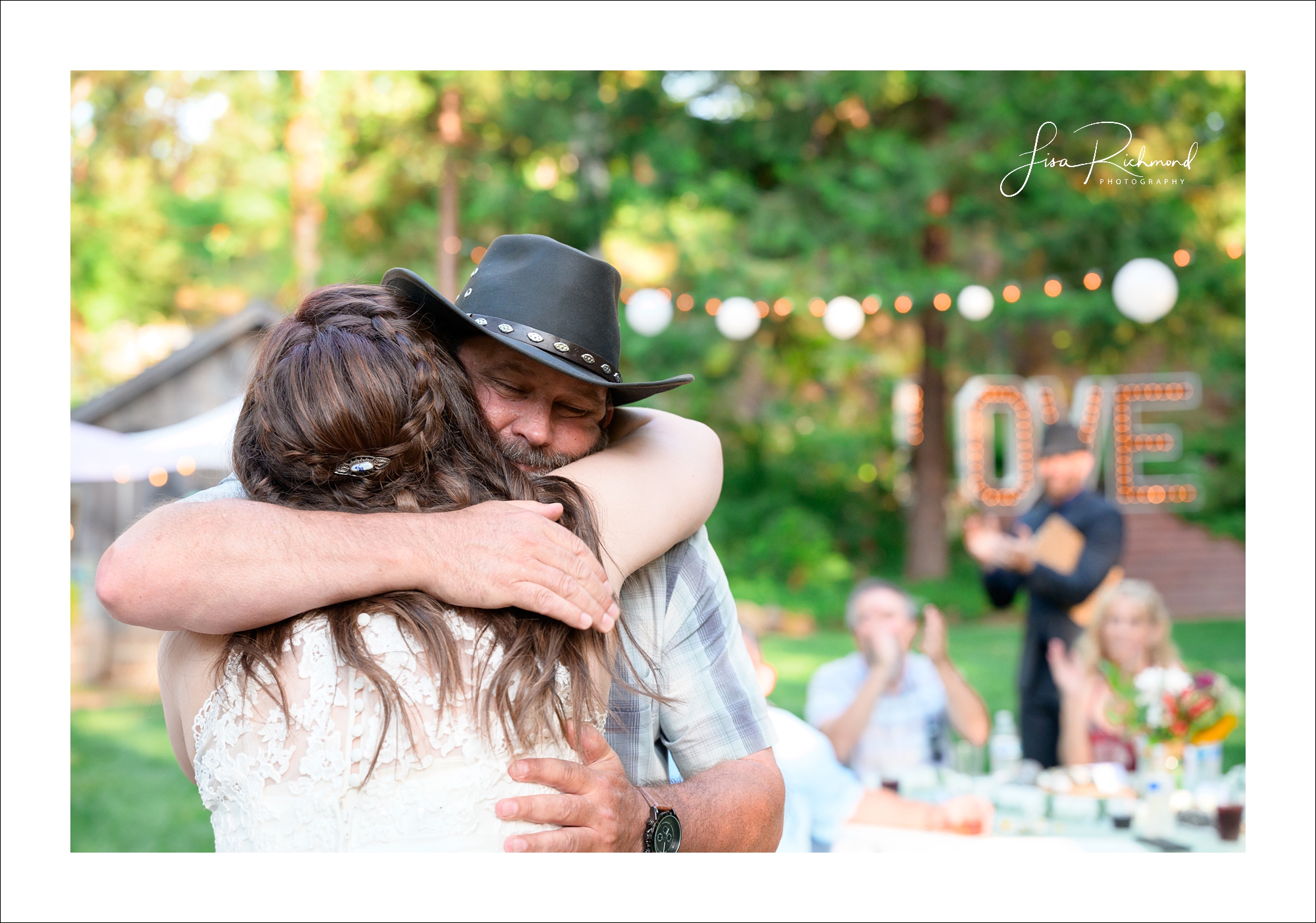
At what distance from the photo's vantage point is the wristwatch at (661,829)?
154 cm

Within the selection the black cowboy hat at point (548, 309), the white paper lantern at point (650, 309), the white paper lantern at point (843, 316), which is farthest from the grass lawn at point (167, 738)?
the white paper lantern at point (650, 309)

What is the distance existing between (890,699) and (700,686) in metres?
2.98

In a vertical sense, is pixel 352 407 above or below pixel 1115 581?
above

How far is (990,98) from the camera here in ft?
31.3

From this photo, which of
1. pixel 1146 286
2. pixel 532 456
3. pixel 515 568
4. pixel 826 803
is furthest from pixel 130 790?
pixel 1146 286

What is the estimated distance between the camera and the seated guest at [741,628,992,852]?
3.12 metres

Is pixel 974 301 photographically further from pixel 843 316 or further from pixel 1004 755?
pixel 1004 755

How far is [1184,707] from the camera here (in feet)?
13.4

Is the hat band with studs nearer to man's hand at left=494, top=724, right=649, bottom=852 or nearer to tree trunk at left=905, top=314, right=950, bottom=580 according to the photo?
man's hand at left=494, top=724, right=649, bottom=852

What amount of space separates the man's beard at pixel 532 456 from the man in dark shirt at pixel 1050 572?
374 cm

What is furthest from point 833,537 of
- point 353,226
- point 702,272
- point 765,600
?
point 353,226

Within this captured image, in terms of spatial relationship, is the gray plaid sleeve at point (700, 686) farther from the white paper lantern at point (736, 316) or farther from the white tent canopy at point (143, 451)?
the white tent canopy at point (143, 451)
